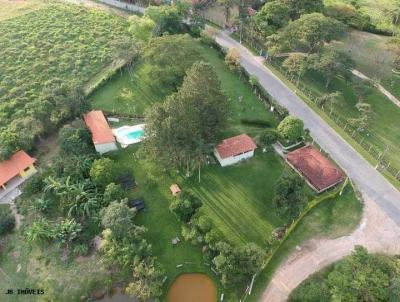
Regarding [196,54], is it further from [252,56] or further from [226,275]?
[226,275]

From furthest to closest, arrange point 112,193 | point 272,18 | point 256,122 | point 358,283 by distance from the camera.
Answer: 1. point 272,18
2. point 256,122
3. point 112,193
4. point 358,283

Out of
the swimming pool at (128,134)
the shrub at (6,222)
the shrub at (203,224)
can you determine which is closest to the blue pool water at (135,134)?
the swimming pool at (128,134)

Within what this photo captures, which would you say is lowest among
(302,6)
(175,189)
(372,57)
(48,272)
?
(48,272)

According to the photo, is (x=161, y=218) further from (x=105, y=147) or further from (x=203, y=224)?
(x=105, y=147)

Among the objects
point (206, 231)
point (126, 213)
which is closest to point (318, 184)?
point (206, 231)

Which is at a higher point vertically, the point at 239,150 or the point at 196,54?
the point at 196,54

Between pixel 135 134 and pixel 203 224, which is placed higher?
pixel 135 134

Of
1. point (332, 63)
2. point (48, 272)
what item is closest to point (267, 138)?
point (332, 63)
